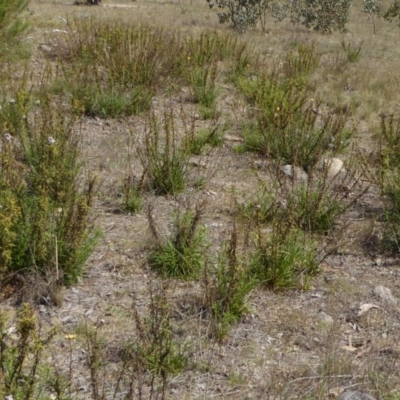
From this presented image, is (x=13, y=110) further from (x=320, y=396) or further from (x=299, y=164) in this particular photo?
(x=320, y=396)

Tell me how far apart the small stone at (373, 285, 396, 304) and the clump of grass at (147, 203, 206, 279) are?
1042 millimetres

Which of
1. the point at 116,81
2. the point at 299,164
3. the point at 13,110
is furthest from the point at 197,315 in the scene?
the point at 116,81

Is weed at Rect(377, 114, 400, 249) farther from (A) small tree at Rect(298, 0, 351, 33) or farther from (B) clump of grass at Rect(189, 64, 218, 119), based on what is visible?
(A) small tree at Rect(298, 0, 351, 33)

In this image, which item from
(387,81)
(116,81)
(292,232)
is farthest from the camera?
(387,81)

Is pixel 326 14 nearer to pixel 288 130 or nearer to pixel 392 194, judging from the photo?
pixel 288 130

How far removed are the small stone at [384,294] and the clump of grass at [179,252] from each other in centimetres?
104

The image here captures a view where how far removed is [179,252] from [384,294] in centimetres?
122

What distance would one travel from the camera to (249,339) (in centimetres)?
299

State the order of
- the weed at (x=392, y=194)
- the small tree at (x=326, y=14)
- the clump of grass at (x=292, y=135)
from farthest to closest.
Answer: the small tree at (x=326, y=14), the clump of grass at (x=292, y=135), the weed at (x=392, y=194)

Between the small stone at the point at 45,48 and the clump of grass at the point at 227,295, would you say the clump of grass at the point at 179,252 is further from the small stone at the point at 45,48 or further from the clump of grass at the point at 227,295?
the small stone at the point at 45,48

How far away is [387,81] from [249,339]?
261 inches

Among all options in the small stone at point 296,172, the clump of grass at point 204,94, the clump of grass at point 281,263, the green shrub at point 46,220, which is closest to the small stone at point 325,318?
the clump of grass at point 281,263

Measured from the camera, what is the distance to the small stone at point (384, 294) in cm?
341

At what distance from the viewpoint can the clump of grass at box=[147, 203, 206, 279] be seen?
3451 mm
